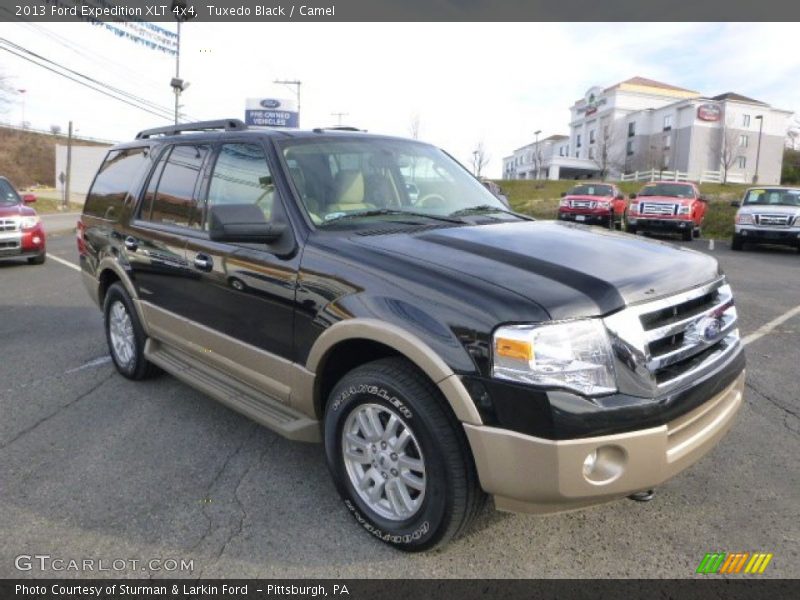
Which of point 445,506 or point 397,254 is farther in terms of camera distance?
point 397,254

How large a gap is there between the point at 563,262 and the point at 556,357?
57 cm

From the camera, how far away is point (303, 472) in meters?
3.48

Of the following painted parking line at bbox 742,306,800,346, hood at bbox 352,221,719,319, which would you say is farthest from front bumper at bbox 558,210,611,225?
hood at bbox 352,221,719,319

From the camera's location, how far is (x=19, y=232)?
1097 cm

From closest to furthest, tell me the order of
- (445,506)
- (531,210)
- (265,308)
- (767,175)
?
(445,506) < (265,308) < (531,210) < (767,175)

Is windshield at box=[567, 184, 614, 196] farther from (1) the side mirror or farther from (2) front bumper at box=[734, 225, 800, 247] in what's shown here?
(1) the side mirror

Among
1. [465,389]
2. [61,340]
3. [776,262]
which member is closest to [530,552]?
[465,389]

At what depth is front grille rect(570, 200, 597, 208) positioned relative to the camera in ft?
67.2

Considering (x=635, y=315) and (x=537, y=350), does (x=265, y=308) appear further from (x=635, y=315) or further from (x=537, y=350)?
(x=635, y=315)

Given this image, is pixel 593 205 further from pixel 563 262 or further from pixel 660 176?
pixel 660 176

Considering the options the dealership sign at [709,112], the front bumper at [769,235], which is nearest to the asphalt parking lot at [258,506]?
the front bumper at [769,235]

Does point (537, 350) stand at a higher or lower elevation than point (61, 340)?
higher

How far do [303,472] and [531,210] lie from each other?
88.4 ft

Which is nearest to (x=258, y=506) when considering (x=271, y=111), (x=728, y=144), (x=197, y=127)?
(x=197, y=127)
